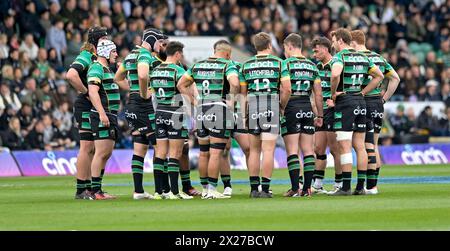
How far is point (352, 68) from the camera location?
763 inches

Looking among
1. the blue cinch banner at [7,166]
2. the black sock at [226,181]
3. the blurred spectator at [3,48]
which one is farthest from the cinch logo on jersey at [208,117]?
the blurred spectator at [3,48]

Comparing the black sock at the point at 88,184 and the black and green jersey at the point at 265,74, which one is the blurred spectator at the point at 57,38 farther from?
the black and green jersey at the point at 265,74

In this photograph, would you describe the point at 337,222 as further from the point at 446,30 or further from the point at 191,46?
the point at 446,30

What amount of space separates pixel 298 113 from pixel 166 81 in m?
→ 2.17

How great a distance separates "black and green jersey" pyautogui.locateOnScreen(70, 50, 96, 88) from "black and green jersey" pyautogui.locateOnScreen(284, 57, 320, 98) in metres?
3.29

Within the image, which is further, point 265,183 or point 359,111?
point 359,111

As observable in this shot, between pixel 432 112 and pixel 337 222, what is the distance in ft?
72.5

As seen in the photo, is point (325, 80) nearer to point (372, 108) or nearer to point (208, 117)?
point (372, 108)

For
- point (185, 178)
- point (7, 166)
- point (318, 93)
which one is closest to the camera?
point (318, 93)

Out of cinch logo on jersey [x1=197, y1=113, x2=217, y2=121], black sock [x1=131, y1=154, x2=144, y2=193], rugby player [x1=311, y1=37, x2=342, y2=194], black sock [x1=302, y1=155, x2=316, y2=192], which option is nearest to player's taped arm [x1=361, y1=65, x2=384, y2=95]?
rugby player [x1=311, y1=37, x2=342, y2=194]

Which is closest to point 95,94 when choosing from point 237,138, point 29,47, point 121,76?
point 121,76

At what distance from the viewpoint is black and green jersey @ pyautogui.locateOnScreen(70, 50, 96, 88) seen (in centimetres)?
1961

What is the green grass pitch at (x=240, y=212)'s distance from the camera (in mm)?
14734

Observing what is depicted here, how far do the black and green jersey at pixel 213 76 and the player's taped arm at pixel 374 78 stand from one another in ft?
7.68
